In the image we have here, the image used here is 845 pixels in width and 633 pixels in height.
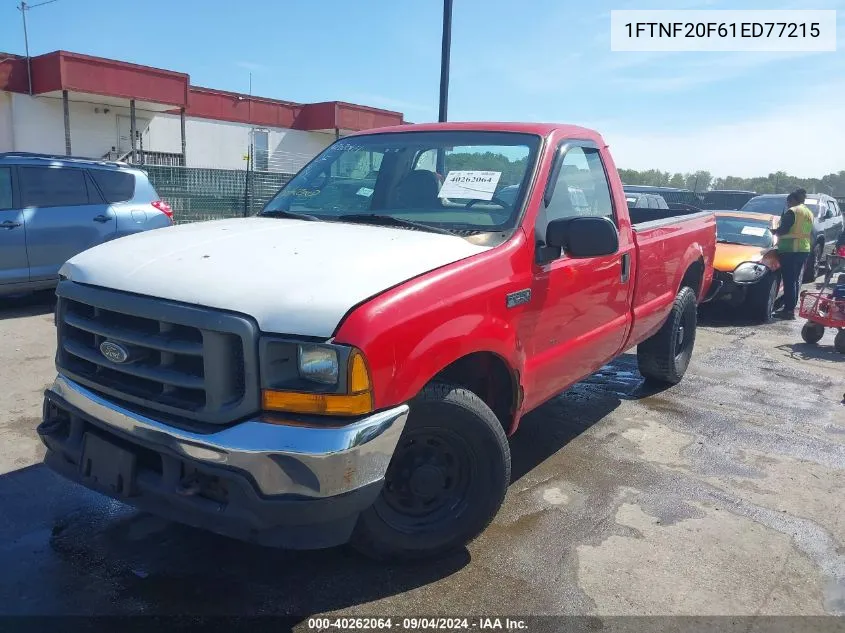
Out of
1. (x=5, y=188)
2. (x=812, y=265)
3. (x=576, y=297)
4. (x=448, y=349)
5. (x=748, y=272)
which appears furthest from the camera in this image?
(x=812, y=265)

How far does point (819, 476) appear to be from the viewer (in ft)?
13.9

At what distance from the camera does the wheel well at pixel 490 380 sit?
10.4 feet

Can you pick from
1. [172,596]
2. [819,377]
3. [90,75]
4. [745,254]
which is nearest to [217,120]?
[90,75]

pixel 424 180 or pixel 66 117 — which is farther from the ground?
pixel 66 117

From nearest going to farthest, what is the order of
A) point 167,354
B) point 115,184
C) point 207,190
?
point 167,354
point 115,184
point 207,190

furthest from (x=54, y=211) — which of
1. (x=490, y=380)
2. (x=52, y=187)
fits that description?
(x=490, y=380)

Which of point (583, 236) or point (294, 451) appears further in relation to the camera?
point (583, 236)

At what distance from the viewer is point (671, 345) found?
18.7 ft

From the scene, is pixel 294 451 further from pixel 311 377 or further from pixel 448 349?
pixel 448 349

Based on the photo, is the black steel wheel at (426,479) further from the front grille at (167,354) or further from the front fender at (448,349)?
the front grille at (167,354)

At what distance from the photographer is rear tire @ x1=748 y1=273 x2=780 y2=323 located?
932 centimetres

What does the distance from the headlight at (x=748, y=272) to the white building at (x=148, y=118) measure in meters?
20.6

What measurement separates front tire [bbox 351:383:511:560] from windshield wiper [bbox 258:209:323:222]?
1336mm

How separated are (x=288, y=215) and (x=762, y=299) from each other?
7.72 meters
